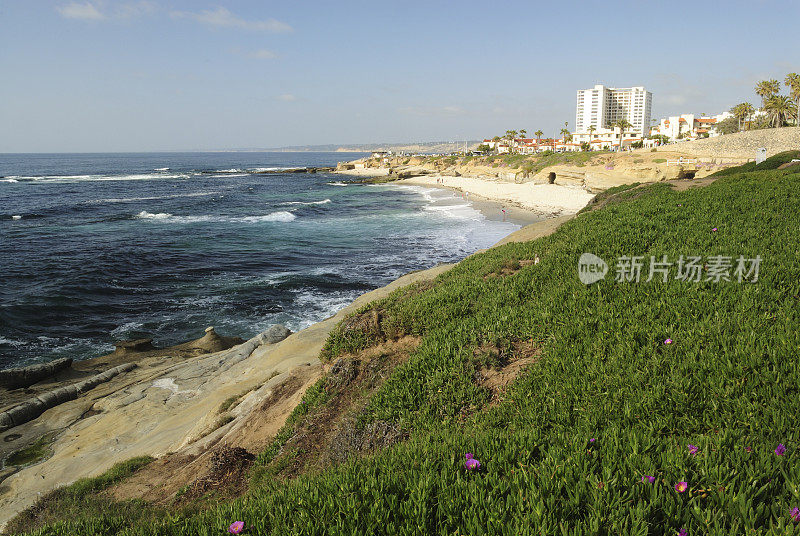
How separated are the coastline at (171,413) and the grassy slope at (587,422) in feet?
6.99

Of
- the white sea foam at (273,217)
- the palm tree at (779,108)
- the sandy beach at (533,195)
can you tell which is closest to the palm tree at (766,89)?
the palm tree at (779,108)

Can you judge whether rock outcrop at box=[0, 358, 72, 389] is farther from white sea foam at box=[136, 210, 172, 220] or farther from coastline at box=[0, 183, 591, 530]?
white sea foam at box=[136, 210, 172, 220]

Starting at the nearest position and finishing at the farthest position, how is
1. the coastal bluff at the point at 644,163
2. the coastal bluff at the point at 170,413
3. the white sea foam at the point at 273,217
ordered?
the coastal bluff at the point at 170,413, the coastal bluff at the point at 644,163, the white sea foam at the point at 273,217

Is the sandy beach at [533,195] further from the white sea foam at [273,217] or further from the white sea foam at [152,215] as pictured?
the white sea foam at [152,215]

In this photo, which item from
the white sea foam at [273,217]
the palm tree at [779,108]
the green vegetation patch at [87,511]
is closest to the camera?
the green vegetation patch at [87,511]

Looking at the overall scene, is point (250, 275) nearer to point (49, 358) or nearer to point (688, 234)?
point (49, 358)

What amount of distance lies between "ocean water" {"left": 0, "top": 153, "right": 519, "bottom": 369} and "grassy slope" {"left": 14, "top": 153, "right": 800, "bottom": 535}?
51.6 feet

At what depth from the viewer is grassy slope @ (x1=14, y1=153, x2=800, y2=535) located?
3000 mm

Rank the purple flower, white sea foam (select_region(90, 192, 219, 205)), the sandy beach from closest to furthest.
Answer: the purple flower
the sandy beach
white sea foam (select_region(90, 192, 219, 205))

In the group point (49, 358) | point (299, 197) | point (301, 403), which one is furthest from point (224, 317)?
point (299, 197)

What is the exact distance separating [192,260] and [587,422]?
1339 inches

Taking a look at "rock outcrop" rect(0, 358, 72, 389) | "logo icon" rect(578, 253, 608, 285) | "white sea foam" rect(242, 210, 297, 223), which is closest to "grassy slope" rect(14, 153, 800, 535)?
"logo icon" rect(578, 253, 608, 285)

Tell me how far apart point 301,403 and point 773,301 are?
6975 millimetres

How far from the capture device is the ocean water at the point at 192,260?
21609 millimetres
